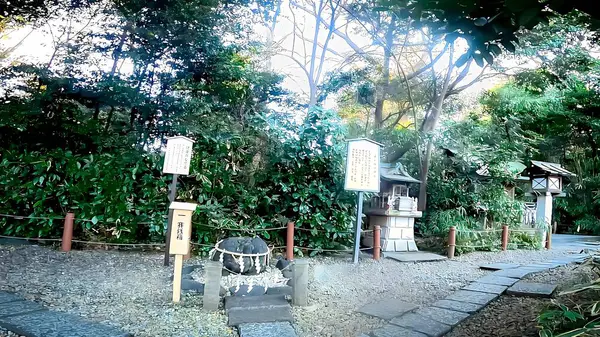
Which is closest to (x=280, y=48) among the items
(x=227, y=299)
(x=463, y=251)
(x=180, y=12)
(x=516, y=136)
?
(x=180, y=12)

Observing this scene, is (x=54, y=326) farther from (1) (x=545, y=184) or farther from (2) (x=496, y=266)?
(1) (x=545, y=184)

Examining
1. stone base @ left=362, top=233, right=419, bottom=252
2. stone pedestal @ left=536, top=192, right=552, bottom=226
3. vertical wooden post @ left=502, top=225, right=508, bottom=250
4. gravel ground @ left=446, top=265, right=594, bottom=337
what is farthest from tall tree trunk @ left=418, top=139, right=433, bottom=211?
gravel ground @ left=446, top=265, right=594, bottom=337

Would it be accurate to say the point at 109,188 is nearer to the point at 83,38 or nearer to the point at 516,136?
the point at 83,38

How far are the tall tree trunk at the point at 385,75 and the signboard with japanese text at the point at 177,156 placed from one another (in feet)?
19.9

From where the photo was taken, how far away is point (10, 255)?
5.19 meters

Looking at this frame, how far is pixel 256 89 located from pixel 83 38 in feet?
11.7

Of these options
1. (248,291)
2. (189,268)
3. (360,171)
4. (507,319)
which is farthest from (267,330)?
(360,171)

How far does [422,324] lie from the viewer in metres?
3.19

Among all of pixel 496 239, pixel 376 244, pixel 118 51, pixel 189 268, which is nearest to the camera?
pixel 189 268

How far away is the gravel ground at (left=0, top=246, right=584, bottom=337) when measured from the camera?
10.1 feet

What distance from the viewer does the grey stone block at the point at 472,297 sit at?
393cm

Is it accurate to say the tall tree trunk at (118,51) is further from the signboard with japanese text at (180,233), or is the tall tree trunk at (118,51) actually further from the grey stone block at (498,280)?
the grey stone block at (498,280)

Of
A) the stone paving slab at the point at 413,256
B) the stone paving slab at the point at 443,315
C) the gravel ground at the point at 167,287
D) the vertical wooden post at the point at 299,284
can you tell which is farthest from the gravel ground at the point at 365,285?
the stone paving slab at the point at 443,315

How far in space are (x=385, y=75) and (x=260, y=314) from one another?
8383 millimetres
